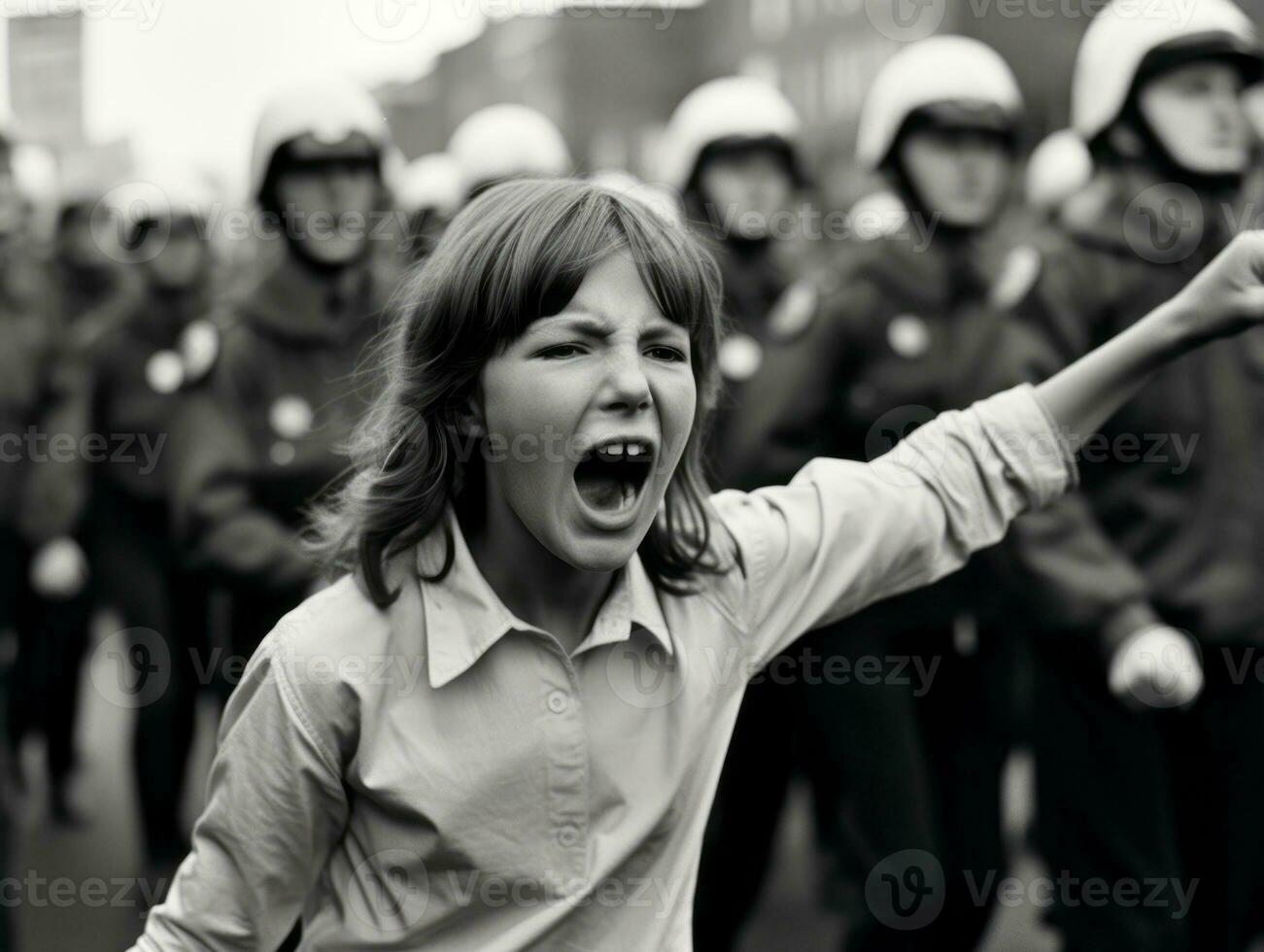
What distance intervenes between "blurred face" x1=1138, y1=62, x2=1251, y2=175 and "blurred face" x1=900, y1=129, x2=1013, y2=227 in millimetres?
810

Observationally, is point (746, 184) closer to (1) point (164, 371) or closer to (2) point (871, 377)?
(2) point (871, 377)

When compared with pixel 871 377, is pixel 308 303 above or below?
above

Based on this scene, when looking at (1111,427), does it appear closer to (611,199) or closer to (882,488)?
(882,488)

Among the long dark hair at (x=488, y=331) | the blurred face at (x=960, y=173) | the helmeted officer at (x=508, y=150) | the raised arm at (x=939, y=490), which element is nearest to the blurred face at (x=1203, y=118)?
the blurred face at (x=960, y=173)

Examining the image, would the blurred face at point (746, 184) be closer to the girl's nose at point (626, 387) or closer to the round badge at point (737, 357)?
the round badge at point (737, 357)

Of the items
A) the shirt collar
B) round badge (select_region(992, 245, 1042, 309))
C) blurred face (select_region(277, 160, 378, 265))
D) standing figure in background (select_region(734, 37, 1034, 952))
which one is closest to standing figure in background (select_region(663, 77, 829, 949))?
standing figure in background (select_region(734, 37, 1034, 952))

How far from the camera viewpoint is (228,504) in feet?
17.4

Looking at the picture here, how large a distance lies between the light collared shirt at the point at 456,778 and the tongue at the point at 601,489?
117 millimetres

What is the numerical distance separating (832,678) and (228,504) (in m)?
1.61

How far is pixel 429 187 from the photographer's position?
30.2ft

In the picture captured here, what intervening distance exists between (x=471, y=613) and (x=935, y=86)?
3.67 metres

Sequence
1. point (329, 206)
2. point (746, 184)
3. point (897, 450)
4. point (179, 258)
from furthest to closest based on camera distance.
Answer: point (179, 258), point (746, 184), point (329, 206), point (897, 450)

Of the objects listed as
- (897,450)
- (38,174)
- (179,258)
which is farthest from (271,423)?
(38,174)

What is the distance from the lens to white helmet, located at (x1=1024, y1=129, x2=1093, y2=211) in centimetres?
873
